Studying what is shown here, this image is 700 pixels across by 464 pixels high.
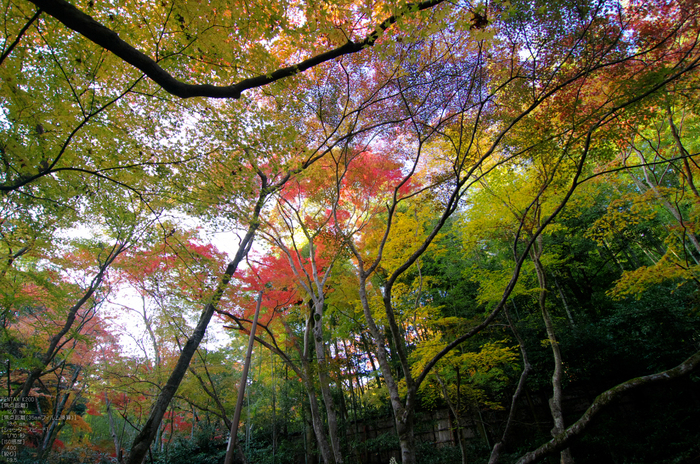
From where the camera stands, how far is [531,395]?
8.54 meters

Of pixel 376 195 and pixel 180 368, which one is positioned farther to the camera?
pixel 376 195

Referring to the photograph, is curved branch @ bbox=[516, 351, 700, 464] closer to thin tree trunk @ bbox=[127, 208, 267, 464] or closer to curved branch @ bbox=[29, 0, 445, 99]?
curved branch @ bbox=[29, 0, 445, 99]

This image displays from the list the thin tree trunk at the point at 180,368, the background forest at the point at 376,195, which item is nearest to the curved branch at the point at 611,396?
the background forest at the point at 376,195

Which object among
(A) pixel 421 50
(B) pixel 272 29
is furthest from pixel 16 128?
(A) pixel 421 50

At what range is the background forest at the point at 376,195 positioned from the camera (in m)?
3.12

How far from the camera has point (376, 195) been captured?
7.73 metres

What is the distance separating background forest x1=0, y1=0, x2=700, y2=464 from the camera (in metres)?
3.12

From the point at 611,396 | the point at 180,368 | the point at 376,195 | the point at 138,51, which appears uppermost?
the point at 376,195

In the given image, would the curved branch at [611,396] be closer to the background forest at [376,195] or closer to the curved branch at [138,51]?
the background forest at [376,195]

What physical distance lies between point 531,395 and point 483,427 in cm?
177

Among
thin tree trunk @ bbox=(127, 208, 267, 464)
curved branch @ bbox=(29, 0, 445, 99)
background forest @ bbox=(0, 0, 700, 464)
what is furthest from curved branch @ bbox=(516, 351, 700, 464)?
thin tree trunk @ bbox=(127, 208, 267, 464)

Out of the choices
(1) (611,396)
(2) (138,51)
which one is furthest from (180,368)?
(1) (611,396)

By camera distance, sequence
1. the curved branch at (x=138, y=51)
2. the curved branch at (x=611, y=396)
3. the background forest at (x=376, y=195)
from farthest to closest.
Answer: the background forest at (x=376, y=195) < the curved branch at (x=138, y=51) < the curved branch at (x=611, y=396)

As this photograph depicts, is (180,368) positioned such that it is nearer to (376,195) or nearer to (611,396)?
(376,195)
